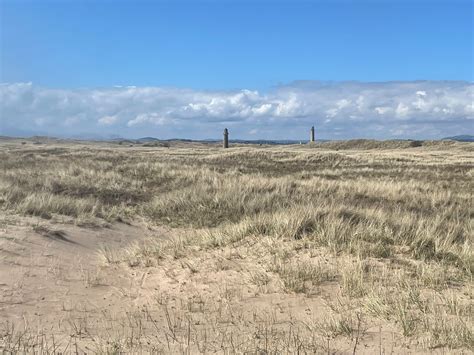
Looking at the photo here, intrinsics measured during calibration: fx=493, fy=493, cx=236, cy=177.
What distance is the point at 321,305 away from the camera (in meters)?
6.01

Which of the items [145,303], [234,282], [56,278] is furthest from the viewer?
[56,278]

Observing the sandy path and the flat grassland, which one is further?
the sandy path

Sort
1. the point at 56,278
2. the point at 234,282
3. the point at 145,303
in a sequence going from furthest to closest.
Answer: the point at 56,278
the point at 234,282
the point at 145,303

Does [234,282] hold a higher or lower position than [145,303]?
higher

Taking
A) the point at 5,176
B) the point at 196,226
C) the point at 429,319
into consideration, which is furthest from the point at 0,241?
the point at 5,176

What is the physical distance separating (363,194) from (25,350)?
14.0 metres

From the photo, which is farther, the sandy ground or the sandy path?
the sandy path

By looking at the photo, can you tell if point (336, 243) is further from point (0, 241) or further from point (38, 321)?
point (0, 241)

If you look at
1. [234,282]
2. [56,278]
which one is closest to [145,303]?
[234,282]

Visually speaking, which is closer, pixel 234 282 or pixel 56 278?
pixel 234 282

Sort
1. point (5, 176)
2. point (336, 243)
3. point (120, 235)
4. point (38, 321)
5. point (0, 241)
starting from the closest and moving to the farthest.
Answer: point (38, 321) < point (336, 243) < point (0, 241) < point (120, 235) < point (5, 176)

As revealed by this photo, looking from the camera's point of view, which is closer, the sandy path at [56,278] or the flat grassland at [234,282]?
the flat grassland at [234,282]

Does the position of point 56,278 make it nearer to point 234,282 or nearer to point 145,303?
point 145,303

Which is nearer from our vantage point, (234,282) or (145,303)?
(145,303)
